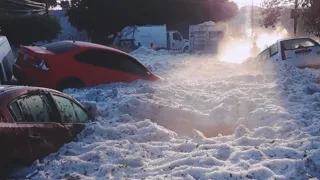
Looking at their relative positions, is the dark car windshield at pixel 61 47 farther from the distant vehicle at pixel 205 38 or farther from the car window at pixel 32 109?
the distant vehicle at pixel 205 38

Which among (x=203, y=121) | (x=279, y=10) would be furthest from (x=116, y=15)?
(x=203, y=121)

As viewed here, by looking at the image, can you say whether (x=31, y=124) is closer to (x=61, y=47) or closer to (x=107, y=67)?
(x=61, y=47)

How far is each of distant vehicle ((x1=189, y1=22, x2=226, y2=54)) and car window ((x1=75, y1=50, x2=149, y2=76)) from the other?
25.0 m

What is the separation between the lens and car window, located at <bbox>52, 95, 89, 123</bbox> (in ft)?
19.6

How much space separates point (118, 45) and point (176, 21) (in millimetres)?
14585

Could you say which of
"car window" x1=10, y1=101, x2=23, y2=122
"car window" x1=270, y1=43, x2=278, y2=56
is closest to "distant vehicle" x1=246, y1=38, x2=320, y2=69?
"car window" x1=270, y1=43, x2=278, y2=56

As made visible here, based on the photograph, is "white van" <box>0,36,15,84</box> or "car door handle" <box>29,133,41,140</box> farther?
"white van" <box>0,36,15,84</box>

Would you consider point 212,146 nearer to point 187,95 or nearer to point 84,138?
point 84,138

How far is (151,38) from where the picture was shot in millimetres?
43562

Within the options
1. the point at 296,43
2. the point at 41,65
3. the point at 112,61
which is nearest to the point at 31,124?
the point at 41,65

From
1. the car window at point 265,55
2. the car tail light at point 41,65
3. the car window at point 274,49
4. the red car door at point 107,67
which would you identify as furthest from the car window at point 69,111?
the car window at point 265,55

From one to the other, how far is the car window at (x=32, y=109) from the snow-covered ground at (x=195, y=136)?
1.68ft

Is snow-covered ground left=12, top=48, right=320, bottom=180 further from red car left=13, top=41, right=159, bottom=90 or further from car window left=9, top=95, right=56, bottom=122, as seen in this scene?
car window left=9, top=95, right=56, bottom=122

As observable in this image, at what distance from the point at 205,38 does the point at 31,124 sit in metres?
32.5
